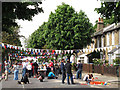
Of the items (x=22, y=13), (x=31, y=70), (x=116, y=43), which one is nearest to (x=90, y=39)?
(x=116, y=43)

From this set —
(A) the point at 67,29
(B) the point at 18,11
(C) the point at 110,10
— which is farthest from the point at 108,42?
(B) the point at 18,11

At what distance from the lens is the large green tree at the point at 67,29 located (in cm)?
4566

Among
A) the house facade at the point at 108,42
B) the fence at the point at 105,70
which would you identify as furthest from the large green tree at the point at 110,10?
the house facade at the point at 108,42

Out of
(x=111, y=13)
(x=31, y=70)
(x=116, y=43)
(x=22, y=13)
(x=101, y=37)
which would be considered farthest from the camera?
(x=101, y=37)

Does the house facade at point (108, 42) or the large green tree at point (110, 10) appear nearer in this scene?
the large green tree at point (110, 10)

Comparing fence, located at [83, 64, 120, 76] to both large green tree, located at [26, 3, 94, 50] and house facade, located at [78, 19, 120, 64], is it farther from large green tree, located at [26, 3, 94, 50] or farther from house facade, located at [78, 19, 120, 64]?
large green tree, located at [26, 3, 94, 50]

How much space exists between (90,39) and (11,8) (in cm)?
3801

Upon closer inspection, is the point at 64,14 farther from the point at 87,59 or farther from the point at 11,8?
the point at 11,8

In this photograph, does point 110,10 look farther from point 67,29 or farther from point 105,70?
point 67,29

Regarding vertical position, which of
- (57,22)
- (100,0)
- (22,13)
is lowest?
(22,13)

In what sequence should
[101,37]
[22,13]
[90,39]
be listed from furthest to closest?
[90,39]
[101,37]
[22,13]

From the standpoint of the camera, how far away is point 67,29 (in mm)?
46000

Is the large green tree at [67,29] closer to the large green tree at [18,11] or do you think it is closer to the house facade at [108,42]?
the house facade at [108,42]

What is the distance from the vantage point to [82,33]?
Result: 4697 cm
